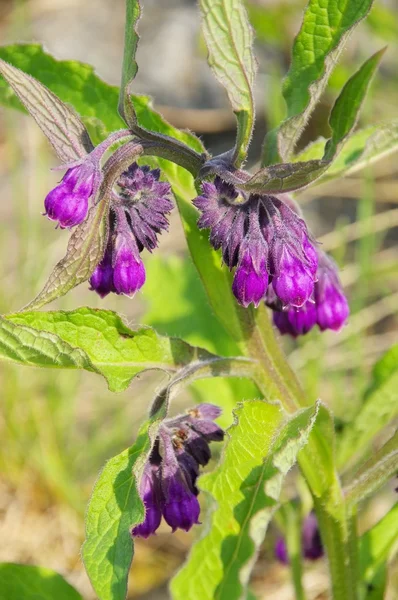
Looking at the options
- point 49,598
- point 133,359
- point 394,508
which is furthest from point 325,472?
point 49,598

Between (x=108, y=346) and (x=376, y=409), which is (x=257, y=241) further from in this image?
(x=376, y=409)

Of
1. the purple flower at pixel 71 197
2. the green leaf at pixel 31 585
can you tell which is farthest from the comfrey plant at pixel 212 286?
the green leaf at pixel 31 585

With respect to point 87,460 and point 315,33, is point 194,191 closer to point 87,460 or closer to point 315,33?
point 315,33

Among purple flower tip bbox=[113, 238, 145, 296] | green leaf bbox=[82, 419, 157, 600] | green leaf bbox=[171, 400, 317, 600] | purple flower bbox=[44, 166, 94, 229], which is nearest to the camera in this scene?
green leaf bbox=[171, 400, 317, 600]

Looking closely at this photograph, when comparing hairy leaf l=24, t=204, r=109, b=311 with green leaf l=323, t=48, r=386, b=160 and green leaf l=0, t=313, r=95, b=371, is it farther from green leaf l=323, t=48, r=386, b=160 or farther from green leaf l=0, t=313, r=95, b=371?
green leaf l=323, t=48, r=386, b=160

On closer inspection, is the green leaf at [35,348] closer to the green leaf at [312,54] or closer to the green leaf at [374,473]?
the green leaf at [312,54]

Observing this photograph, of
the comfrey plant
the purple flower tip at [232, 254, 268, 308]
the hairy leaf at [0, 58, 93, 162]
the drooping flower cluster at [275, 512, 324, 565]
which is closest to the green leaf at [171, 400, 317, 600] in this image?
the comfrey plant
